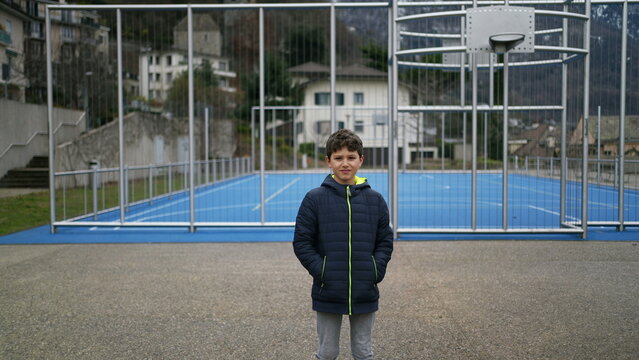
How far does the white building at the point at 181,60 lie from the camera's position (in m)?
10.9

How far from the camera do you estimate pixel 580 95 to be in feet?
31.9

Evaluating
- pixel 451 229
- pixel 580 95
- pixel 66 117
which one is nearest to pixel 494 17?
pixel 580 95

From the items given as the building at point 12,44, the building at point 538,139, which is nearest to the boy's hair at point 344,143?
the building at point 538,139

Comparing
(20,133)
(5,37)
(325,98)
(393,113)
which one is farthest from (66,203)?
(5,37)

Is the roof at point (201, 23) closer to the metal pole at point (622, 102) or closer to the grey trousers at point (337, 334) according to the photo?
the metal pole at point (622, 102)

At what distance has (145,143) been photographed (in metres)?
13.7

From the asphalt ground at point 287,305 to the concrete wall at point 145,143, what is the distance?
4357 millimetres

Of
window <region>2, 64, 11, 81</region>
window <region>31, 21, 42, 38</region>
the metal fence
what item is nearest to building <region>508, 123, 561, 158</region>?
the metal fence

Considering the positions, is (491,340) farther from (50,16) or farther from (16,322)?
(50,16)

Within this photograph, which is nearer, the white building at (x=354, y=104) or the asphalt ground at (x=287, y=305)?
the asphalt ground at (x=287, y=305)

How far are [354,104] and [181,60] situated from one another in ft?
10.0

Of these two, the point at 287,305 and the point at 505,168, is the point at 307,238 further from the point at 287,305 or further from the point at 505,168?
the point at 505,168

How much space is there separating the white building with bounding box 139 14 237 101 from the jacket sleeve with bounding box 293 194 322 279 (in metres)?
8.14

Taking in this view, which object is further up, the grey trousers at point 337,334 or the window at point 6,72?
the window at point 6,72
